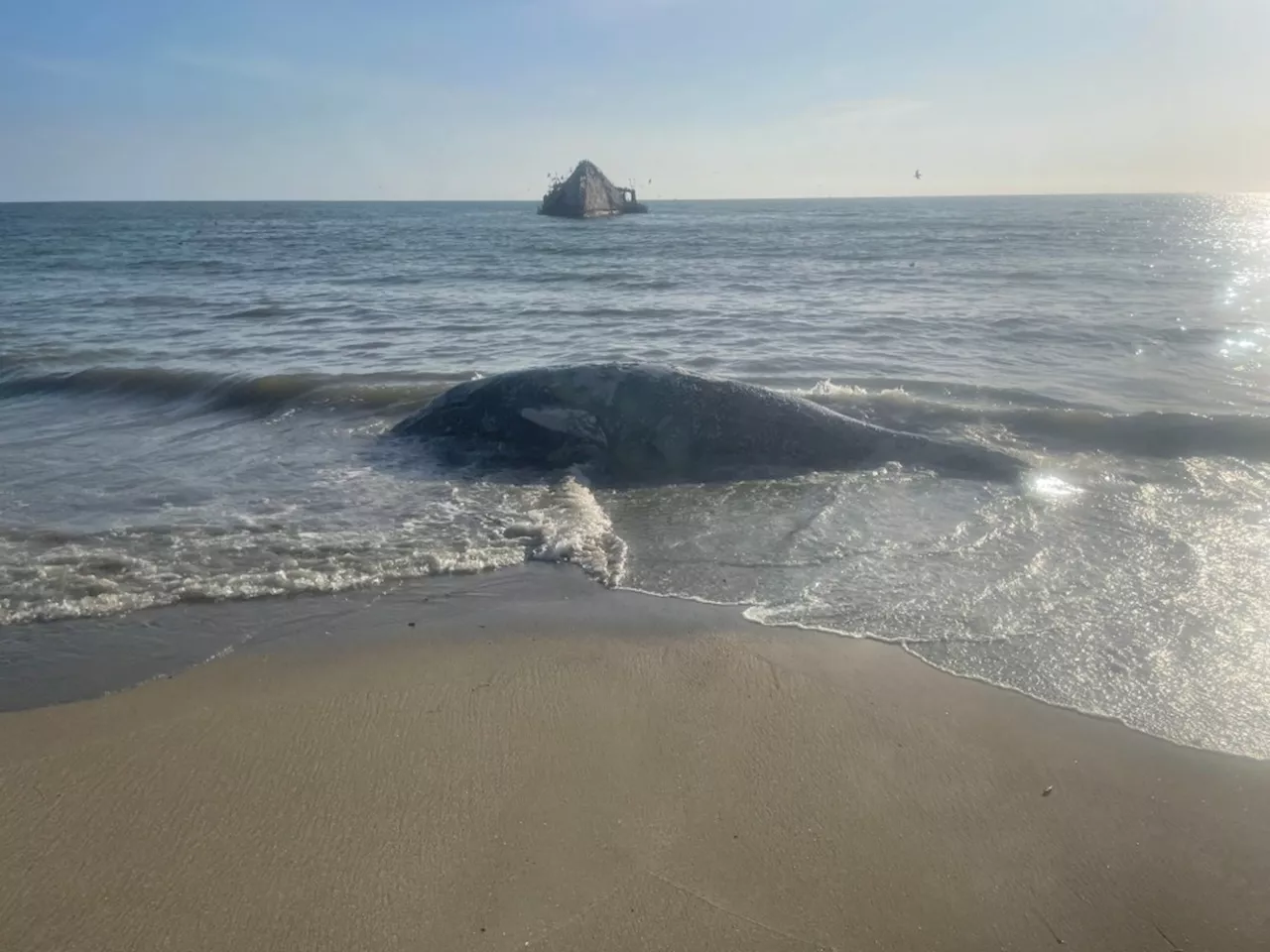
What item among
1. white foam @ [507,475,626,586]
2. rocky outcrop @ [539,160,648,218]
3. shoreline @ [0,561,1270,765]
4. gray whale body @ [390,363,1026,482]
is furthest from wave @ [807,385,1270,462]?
rocky outcrop @ [539,160,648,218]

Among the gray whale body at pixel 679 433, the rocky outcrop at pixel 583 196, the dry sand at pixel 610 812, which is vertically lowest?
→ the dry sand at pixel 610 812

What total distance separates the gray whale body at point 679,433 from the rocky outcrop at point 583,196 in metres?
69.4

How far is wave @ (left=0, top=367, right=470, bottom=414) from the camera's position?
32.1 ft

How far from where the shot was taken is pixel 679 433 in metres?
6.99

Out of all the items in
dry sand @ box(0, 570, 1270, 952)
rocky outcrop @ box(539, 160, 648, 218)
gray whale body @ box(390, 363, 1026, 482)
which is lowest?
dry sand @ box(0, 570, 1270, 952)

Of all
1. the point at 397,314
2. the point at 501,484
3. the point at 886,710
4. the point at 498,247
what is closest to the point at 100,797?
the point at 886,710

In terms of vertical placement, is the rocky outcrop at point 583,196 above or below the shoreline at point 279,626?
above

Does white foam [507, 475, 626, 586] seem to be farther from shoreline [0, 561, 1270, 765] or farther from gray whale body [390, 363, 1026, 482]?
gray whale body [390, 363, 1026, 482]

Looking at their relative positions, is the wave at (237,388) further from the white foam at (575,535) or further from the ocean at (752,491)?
the white foam at (575,535)

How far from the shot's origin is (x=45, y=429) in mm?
8602

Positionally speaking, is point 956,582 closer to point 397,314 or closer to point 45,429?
point 45,429

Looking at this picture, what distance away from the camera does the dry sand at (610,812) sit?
8.00ft

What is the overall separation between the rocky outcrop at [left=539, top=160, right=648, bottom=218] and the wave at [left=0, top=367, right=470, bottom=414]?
215ft

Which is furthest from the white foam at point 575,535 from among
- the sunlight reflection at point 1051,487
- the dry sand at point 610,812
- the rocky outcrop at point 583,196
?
the rocky outcrop at point 583,196
